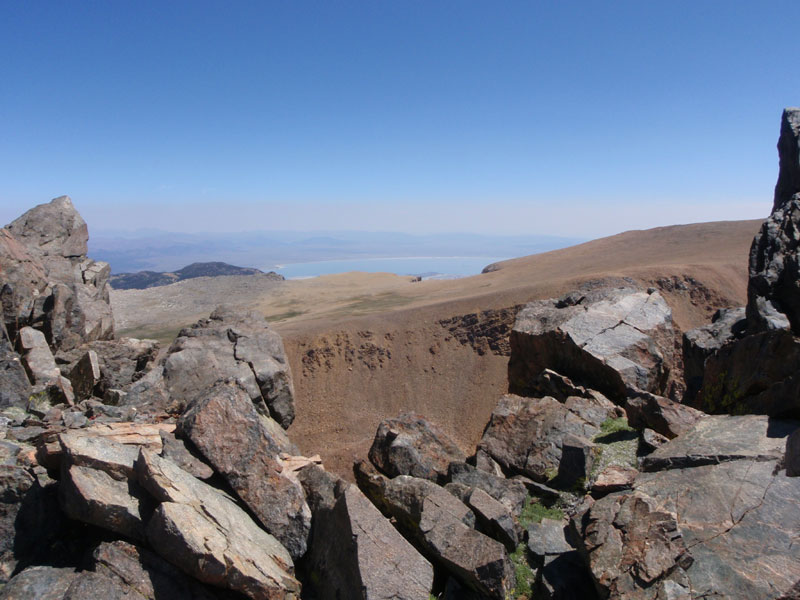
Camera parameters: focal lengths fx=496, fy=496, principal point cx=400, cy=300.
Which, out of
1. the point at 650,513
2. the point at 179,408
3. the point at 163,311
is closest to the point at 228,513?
the point at 650,513

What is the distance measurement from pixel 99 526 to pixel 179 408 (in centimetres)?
730

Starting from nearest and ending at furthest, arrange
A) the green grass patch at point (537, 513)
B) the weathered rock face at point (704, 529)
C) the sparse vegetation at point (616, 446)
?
the weathered rock face at point (704, 529) < the green grass patch at point (537, 513) < the sparse vegetation at point (616, 446)

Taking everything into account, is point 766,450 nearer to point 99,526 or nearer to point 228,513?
point 228,513

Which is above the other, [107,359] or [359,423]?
[107,359]

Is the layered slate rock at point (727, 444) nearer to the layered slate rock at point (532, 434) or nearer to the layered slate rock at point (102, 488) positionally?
the layered slate rock at point (532, 434)

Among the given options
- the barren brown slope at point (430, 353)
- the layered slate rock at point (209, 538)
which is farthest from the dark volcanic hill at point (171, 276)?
the layered slate rock at point (209, 538)

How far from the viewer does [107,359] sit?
640 inches

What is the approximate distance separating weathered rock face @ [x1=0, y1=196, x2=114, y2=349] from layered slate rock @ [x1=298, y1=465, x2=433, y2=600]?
43.2ft

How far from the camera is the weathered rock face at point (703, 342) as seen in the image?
14062 millimetres

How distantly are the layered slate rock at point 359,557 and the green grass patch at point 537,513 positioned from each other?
250 centimetres

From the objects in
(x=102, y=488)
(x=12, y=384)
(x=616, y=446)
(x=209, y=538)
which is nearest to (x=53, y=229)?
(x=12, y=384)

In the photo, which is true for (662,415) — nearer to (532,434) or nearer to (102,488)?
(532,434)

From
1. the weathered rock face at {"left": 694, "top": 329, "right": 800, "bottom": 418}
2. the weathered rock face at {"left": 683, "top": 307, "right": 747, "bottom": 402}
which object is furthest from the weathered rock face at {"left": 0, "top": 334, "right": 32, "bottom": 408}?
the weathered rock face at {"left": 683, "top": 307, "right": 747, "bottom": 402}

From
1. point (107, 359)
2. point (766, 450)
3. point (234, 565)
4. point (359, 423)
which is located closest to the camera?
point (234, 565)
